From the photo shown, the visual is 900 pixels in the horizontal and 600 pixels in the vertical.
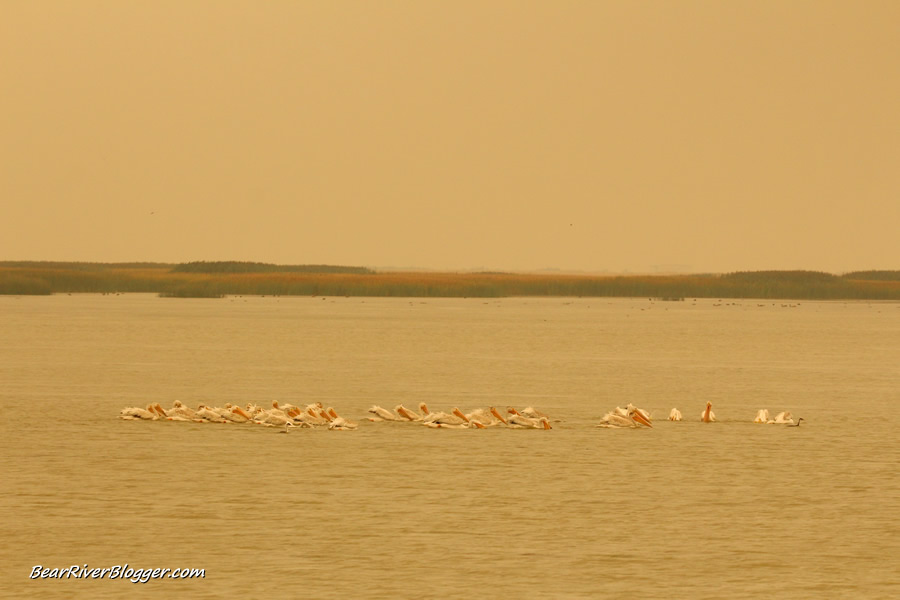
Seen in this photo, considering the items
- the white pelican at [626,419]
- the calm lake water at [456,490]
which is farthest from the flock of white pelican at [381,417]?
the calm lake water at [456,490]

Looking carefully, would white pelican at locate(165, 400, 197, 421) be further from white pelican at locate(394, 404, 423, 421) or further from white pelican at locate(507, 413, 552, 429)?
white pelican at locate(507, 413, 552, 429)

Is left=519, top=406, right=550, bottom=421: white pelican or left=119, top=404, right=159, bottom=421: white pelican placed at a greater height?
left=519, top=406, right=550, bottom=421: white pelican

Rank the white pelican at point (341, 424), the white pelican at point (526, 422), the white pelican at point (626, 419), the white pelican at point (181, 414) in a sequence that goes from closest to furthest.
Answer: the white pelican at point (341, 424), the white pelican at point (526, 422), the white pelican at point (626, 419), the white pelican at point (181, 414)

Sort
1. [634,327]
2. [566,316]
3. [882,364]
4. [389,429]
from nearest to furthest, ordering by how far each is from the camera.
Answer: [389,429], [882,364], [634,327], [566,316]

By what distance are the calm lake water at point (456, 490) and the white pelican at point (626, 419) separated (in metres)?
0.44

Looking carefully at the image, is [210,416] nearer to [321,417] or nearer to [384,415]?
[321,417]

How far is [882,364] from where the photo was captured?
153 ft

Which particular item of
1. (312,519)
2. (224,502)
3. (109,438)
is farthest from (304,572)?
(109,438)

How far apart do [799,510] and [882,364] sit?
31721mm

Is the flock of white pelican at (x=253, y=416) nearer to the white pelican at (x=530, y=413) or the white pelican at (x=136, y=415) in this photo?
the white pelican at (x=136, y=415)

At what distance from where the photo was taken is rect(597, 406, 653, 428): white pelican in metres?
25.8

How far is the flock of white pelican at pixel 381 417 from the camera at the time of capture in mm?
25594

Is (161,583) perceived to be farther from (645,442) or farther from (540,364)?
(540,364)

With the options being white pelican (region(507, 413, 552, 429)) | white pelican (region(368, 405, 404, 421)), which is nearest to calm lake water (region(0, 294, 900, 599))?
white pelican (region(507, 413, 552, 429))
